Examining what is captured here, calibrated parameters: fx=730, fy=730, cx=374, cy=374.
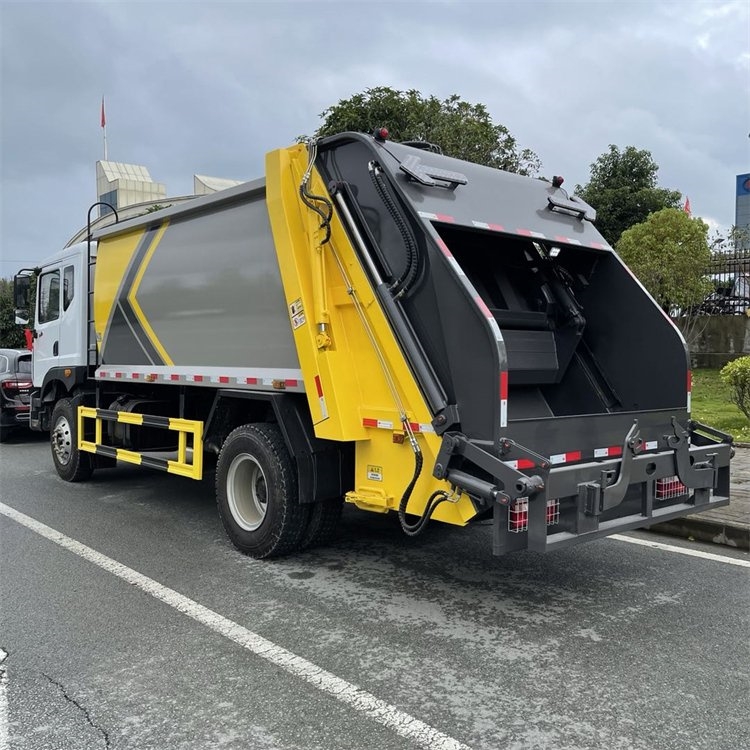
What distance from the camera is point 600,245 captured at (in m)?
5.55

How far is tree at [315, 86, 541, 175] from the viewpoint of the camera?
14648 millimetres

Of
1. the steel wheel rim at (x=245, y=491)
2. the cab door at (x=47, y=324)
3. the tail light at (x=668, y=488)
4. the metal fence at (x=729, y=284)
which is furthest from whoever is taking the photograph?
the metal fence at (x=729, y=284)

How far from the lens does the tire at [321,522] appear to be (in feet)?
17.3

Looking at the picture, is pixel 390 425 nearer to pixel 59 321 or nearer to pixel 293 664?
pixel 293 664

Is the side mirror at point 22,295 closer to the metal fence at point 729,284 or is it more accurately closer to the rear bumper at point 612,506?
the rear bumper at point 612,506

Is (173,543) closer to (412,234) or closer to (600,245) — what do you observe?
(412,234)

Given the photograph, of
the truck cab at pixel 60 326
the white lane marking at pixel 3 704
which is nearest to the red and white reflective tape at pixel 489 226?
the white lane marking at pixel 3 704

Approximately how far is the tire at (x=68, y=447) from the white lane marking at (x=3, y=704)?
4608mm

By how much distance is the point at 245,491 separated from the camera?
5.62 meters

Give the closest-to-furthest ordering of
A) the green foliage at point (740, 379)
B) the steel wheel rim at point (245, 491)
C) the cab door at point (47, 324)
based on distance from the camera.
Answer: the steel wheel rim at point (245, 491)
the cab door at point (47, 324)
the green foliage at point (740, 379)

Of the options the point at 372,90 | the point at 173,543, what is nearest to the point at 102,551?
the point at 173,543

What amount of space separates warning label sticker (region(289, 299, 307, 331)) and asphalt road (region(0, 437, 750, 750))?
5.65 ft

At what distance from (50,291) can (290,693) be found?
715 cm

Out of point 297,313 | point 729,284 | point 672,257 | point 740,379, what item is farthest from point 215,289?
point 729,284
